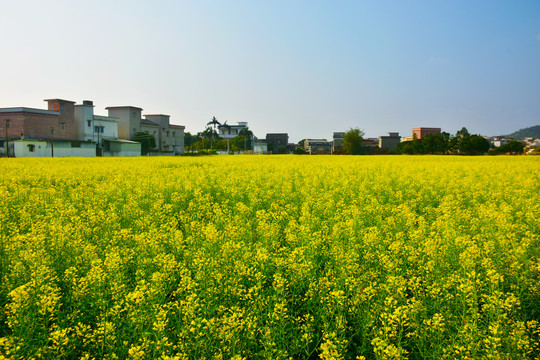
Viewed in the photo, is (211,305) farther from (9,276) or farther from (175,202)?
(175,202)

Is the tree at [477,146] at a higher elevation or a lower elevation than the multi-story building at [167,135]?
lower

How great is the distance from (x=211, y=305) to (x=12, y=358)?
5.34 ft

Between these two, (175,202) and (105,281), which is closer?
(105,281)

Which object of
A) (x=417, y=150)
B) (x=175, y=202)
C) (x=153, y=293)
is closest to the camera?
(x=153, y=293)

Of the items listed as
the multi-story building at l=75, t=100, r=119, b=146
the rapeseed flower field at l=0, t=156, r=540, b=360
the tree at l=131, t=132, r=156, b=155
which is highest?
the multi-story building at l=75, t=100, r=119, b=146

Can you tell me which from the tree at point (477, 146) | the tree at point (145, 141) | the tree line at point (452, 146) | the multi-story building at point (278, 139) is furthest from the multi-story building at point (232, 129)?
the tree at point (477, 146)

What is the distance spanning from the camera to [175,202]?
32.9 ft

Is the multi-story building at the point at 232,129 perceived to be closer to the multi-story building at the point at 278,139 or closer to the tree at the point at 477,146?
the multi-story building at the point at 278,139

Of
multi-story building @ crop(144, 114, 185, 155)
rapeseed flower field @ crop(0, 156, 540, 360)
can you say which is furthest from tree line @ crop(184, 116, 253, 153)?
rapeseed flower field @ crop(0, 156, 540, 360)

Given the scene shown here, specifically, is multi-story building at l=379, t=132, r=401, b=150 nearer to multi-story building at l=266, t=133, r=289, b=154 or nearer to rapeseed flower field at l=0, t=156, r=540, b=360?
multi-story building at l=266, t=133, r=289, b=154

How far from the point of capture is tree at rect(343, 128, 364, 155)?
3221 inches

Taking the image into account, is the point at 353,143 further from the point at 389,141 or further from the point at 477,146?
the point at 389,141

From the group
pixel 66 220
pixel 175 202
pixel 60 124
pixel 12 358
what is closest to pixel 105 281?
pixel 12 358

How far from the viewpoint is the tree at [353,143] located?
81812mm
